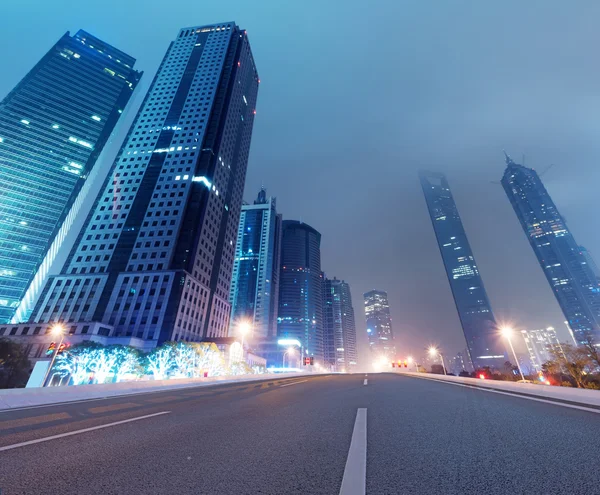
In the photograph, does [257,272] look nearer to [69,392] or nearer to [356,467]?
[69,392]

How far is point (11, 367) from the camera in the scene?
45594 mm

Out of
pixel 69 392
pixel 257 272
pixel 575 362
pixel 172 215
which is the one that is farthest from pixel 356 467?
pixel 257 272

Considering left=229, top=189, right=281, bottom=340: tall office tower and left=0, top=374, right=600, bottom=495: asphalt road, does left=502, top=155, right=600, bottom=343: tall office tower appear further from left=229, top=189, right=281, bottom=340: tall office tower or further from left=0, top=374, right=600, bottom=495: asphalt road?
left=0, top=374, right=600, bottom=495: asphalt road

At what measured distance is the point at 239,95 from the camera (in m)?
121

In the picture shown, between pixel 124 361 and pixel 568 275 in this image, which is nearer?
pixel 124 361

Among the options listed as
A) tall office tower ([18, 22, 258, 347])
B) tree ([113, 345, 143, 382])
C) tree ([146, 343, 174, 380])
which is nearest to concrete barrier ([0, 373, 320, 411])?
tree ([146, 343, 174, 380])

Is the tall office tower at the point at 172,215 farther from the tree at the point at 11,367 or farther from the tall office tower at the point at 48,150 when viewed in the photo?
the tall office tower at the point at 48,150

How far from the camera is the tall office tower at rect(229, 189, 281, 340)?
15575 cm

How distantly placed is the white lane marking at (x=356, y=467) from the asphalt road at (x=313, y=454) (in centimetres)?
2

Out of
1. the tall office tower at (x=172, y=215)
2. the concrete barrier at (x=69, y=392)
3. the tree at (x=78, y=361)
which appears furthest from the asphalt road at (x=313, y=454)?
the tall office tower at (x=172, y=215)

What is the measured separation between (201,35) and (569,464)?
171 m

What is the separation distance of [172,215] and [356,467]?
93.6 meters

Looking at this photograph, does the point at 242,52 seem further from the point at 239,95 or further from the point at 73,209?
the point at 73,209

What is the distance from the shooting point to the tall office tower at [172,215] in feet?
232
